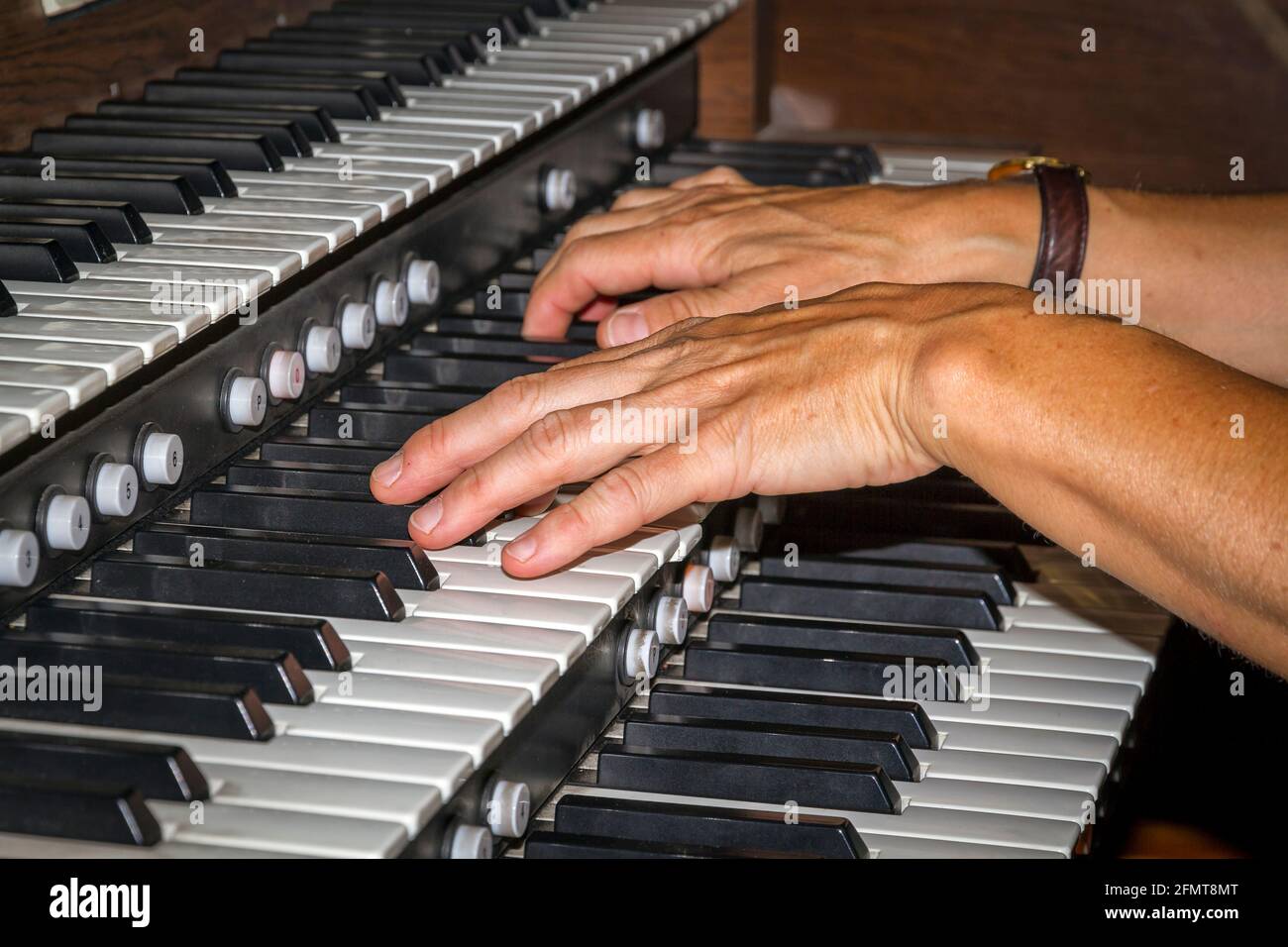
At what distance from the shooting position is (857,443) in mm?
1561

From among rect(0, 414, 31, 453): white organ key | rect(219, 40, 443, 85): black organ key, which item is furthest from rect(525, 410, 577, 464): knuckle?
rect(219, 40, 443, 85): black organ key

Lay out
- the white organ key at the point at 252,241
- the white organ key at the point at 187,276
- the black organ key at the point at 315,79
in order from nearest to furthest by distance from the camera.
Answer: the white organ key at the point at 187,276, the white organ key at the point at 252,241, the black organ key at the point at 315,79

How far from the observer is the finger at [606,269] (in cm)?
208

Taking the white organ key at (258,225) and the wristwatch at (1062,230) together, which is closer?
the white organ key at (258,225)

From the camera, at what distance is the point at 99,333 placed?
4.79ft

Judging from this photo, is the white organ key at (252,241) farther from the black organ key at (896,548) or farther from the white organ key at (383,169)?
the black organ key at (896,548)

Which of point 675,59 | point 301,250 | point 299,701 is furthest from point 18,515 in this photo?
point 675,59

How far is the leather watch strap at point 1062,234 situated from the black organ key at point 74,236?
1.25 meters

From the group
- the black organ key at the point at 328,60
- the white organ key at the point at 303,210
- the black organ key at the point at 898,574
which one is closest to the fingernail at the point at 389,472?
the white organ key at the point at 303,210

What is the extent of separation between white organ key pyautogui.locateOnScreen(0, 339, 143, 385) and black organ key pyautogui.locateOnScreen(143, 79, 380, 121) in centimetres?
85

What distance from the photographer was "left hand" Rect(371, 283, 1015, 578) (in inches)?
58.8

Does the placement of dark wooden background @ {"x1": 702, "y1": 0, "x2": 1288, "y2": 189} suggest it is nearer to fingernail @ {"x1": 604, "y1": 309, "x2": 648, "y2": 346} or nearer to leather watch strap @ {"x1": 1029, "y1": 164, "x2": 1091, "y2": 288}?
leather watch strap @ {"x1": 1029, "y1": 164, "x2": 1091, "y2": 288}

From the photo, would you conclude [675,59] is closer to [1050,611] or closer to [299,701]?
[1050,611]

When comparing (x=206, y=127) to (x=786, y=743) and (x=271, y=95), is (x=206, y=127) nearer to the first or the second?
(x=271, y=95)
